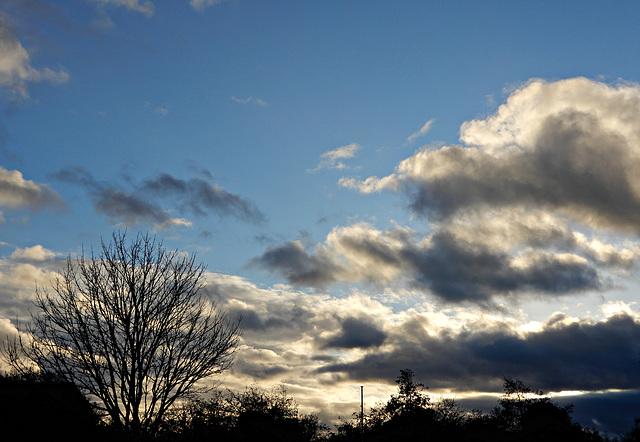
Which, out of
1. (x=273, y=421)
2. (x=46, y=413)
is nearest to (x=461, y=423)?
(x=273, y=421)

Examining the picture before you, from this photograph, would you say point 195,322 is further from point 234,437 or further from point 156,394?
point 234,437

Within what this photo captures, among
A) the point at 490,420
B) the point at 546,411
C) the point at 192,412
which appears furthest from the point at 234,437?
the point at 546,411

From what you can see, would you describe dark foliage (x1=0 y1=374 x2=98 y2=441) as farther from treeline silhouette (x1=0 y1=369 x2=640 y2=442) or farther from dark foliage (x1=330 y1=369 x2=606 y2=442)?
dark foliage (x1=330 y1=369 x2=606 y2=442)

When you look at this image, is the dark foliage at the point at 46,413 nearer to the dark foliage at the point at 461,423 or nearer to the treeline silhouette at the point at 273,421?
the treeline silhouette at the point at 273,421

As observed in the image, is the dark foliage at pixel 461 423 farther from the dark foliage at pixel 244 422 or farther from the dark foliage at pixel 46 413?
the dark foliage at pixel 46 413

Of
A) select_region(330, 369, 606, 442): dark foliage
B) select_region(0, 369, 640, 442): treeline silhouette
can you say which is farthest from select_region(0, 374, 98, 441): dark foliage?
select_region(330, 369, 606, 442): dark foliage

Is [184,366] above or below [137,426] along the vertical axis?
above

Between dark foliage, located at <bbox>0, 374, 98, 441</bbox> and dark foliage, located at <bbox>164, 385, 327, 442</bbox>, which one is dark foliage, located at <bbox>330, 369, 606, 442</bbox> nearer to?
dark foliage, located at <bbox>164, 385, 327, 442</bbox>

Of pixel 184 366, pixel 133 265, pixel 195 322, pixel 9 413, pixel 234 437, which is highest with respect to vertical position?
pixel 133 265

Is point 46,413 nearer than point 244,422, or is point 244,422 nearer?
point 46,413

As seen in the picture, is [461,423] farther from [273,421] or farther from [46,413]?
[46,413]

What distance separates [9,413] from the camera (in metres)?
23.0

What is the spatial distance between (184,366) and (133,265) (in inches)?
192

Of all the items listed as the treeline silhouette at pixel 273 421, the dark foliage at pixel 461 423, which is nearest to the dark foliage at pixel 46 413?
the treeline silhouette at pixel 273 421
